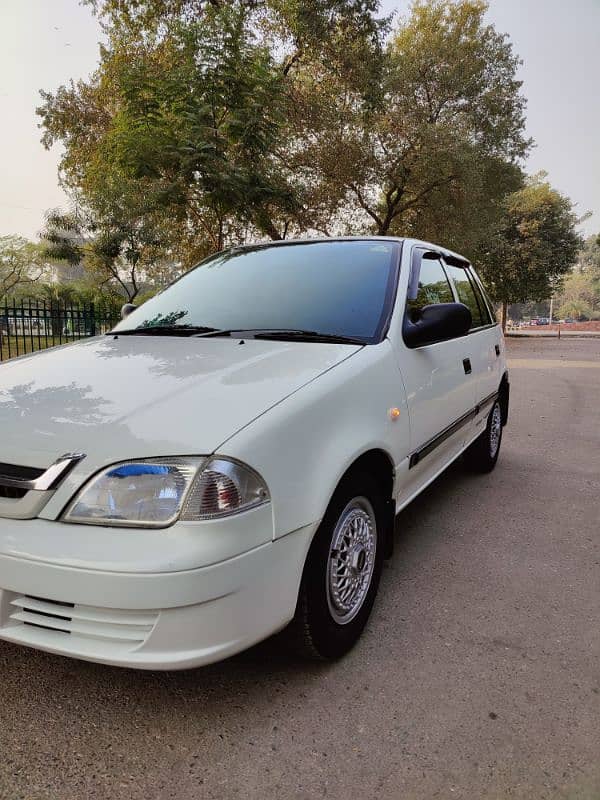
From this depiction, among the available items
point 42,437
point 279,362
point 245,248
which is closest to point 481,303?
point 245,248

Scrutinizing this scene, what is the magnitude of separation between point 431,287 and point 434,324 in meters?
0.76

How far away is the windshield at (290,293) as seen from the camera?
2812 mm

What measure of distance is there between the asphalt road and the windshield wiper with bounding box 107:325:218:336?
4.83ft

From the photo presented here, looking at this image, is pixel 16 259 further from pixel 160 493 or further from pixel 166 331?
pixel 160 493

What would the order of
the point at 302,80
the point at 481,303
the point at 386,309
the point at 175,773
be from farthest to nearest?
the point at 302,80
the point at 481,303
the point at 386,309
the point at 175,773

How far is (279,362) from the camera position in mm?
2305

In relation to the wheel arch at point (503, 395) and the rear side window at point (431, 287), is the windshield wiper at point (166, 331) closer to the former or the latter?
the rear side window at point (431, 287)

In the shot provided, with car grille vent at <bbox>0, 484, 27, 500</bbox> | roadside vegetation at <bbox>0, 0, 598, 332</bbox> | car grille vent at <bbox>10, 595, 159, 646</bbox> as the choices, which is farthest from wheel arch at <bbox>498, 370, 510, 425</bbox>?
roadside vegetation at <bbox>0, 0, 598, 332</bbox>

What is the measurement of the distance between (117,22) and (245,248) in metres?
14.7

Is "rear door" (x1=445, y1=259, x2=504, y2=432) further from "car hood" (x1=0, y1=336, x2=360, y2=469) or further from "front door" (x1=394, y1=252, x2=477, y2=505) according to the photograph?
"car hood" (x1=0, y1=336, x2=360, y2=469)

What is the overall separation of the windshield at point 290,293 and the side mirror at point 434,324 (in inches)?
6.0

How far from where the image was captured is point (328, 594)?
214 cm

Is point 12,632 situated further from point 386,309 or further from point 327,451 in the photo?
point 386,309

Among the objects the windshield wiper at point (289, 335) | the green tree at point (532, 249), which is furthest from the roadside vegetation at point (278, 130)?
the green tree at point (532, 249)
